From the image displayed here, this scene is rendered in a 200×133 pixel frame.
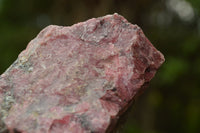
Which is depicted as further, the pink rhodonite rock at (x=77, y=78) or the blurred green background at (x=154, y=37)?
the blurred green background at (x=154, y=37)

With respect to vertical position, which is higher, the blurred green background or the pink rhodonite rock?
the pink rhodonite rock

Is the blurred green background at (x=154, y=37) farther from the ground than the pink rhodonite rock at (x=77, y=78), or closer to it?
closer to it

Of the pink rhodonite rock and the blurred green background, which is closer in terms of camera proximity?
the pink rhodonite rock

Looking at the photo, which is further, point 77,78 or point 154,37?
point 154,37

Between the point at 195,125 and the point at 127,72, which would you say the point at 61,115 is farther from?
the point at 195,125
